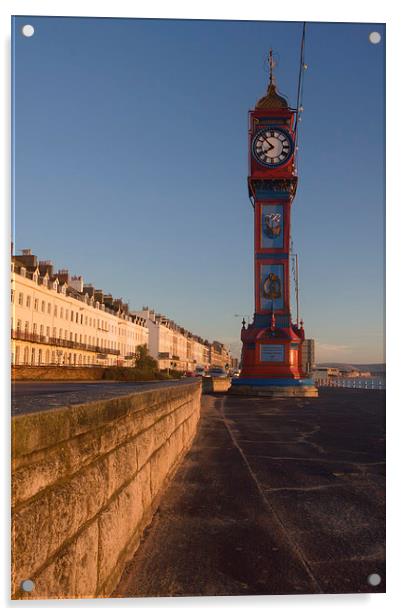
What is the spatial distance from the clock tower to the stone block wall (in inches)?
1161

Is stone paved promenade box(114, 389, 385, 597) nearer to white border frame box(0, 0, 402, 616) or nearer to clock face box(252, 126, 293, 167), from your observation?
white border frame box(0, 0, 402, 616)

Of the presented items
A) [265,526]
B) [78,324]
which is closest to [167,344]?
[78,324]

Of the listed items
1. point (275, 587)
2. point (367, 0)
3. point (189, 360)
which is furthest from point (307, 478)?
point (189, 360)

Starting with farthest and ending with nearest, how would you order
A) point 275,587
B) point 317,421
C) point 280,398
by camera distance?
point 280,398 → point 317,421 → point 275,587

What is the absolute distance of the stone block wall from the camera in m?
2.63

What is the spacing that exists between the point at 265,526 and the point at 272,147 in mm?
31894

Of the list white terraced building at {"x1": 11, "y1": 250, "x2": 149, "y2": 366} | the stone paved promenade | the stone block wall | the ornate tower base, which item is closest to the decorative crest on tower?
the ornate tower base

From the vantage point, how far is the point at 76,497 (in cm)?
313

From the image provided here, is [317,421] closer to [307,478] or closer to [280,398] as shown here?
[307,478]

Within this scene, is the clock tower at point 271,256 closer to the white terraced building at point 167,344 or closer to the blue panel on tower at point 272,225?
the blue panel on tower at point 272,225

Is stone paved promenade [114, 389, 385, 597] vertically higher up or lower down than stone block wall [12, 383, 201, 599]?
lower down

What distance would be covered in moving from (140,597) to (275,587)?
1084mm

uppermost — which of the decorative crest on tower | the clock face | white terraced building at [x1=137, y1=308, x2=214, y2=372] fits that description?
the decorative crest on tower
